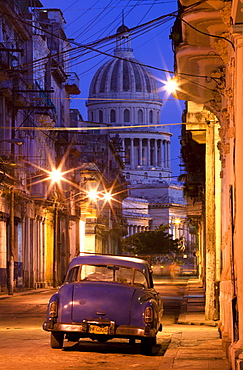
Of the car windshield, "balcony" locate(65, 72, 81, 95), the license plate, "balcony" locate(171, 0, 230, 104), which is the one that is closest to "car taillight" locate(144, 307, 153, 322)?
the license plate

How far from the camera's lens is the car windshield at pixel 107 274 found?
1505 cm

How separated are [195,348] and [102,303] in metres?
1.99

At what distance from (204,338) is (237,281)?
22.2 ft

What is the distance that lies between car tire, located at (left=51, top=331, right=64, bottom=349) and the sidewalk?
1.79 m

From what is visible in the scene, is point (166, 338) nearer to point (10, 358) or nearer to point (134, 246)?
point (10, 358)

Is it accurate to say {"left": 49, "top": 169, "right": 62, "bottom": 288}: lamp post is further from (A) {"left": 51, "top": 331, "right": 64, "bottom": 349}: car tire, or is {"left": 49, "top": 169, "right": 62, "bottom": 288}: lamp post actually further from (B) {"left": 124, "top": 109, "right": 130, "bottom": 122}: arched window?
(B) {"left": 124, "top": 109, "right": 130, "bottom": 122}: arched window

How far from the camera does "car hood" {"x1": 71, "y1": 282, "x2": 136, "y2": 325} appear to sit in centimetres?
1412

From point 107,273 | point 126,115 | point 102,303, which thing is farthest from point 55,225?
point 126,115

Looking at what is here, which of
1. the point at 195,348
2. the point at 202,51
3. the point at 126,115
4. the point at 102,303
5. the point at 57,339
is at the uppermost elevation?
the point at 126,115

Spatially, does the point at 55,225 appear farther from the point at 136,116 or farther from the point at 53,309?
the point at 136,116

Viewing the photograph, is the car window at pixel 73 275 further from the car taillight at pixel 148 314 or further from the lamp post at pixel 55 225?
the lamp post at pixel 55 225

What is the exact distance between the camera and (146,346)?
574 inches

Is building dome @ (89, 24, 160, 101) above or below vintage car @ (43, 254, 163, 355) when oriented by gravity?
above

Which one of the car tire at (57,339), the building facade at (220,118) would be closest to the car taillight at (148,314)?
the building facade at (220,118)
